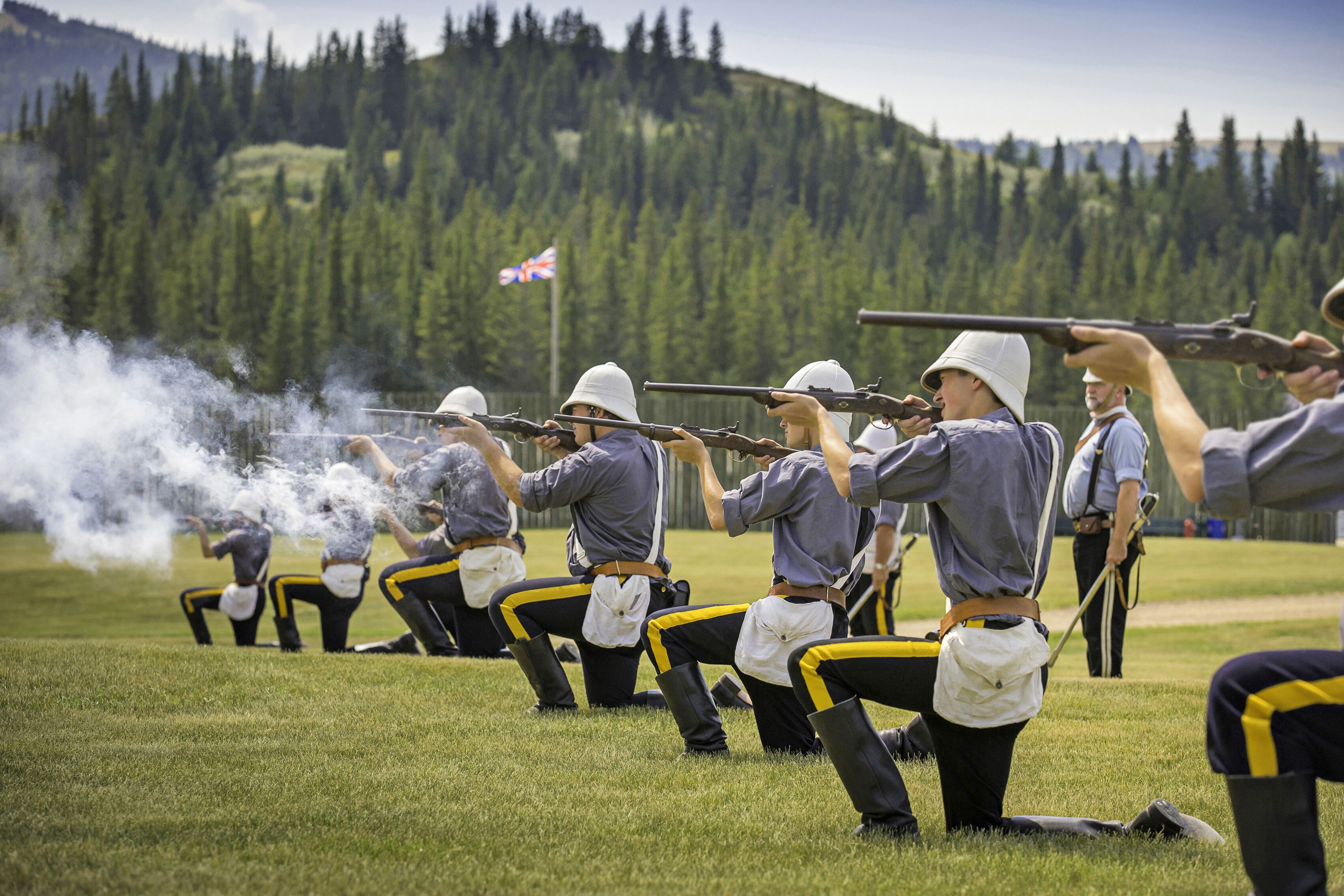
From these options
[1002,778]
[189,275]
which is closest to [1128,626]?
[1002,778]

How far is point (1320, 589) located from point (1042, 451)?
19.1m

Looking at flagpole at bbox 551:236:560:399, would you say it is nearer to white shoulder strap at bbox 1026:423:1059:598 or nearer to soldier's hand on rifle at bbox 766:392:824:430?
soldier's hand on rifle at bbox 766:392:824:430

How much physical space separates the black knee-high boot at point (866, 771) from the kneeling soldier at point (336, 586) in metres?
7.37

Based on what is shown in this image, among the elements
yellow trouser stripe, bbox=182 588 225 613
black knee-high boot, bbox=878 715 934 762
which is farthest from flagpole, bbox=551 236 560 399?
black knee-high boot, bbox=878 715 934 762

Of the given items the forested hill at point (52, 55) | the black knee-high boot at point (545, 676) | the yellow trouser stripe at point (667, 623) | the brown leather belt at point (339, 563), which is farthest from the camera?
the forested hill at point (52, 55)

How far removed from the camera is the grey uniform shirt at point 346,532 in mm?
11711

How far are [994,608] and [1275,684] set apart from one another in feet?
3.83

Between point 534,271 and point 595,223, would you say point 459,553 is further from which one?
point 595,223

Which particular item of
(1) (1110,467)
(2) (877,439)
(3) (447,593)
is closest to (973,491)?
(1) (1110,467)

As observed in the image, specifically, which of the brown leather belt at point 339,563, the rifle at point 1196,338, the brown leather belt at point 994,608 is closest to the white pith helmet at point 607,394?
the brown leather belt at point 994,608

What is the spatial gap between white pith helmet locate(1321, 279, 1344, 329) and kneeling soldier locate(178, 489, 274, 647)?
1056 cm

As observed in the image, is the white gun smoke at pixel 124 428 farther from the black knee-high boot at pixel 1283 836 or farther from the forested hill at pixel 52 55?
the forested hill at pixel 52 55

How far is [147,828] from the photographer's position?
445cm

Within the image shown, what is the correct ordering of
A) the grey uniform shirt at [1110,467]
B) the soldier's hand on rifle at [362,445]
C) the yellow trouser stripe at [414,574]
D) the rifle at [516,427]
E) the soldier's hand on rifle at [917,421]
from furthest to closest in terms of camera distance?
the soldier's hand on rifle at [362,445], the yellow trouser stripe at [414,574], the grey uniform shirt at [1110,467], the rifle at [516,427], the soldier's hand on rifle at [917,421]
